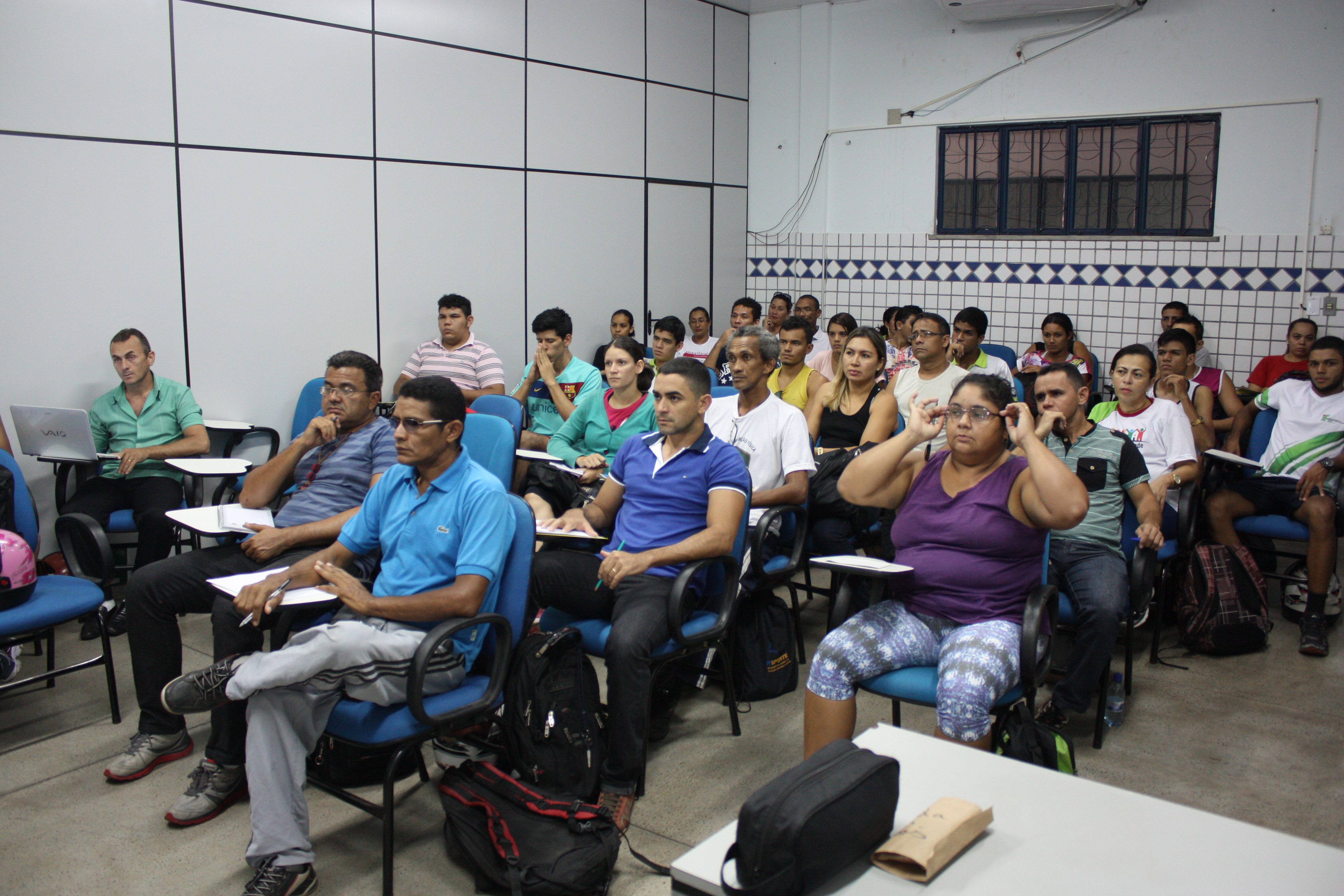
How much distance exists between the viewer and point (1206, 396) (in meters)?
5.29

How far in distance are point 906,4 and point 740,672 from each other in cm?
620

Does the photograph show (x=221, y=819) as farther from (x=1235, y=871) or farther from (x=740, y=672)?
(x=1235, y=871)

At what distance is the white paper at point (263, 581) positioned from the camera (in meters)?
2.40

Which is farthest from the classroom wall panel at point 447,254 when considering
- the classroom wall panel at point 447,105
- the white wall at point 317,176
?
the classroom wall panel at point 447,105

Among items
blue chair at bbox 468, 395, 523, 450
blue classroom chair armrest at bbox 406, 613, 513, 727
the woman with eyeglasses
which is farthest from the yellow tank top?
blue classroom chair armrest at bbox 406, 613, 513, 727

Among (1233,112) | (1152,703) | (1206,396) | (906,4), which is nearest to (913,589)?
(1152,703)

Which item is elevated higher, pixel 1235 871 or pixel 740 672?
pixel 1235 871

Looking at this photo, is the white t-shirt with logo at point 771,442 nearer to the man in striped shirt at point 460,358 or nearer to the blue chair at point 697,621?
the blue chair at point 697,621

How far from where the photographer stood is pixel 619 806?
2684mm

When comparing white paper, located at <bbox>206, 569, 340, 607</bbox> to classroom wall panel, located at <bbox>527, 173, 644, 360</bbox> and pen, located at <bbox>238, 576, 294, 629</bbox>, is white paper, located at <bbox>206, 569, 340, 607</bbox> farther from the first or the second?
classroom wall panel, located at <bbox>527, 173, 644, 360</bbox>

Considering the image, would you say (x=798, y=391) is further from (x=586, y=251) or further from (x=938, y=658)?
(x=586, y=251)

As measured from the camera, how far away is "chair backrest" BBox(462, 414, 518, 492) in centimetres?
330

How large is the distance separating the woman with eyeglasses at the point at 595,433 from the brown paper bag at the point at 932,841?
2.54 metres

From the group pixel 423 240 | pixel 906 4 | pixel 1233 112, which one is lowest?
pixel 423 240
